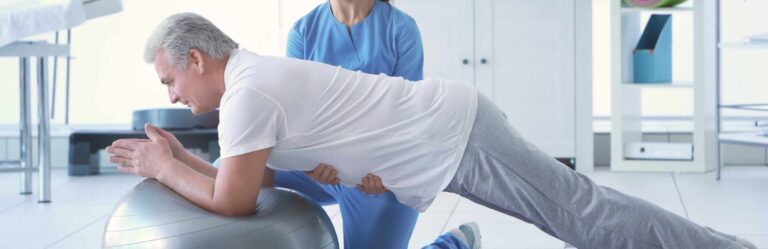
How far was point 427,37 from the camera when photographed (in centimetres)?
611

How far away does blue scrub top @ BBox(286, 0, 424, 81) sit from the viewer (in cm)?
346

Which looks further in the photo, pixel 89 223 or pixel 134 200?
pixel 89 223

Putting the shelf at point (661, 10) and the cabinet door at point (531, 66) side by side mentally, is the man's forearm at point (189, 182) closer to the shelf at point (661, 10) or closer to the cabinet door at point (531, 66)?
the cabinet door at point (531, 66)

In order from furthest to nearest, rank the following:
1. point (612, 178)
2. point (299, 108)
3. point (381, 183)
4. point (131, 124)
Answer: point (131, 124)
point (612, 178)
point (381, 183)
point (299, 108)

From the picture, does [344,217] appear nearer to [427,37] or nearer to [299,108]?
[299,108]

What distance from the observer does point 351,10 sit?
348 centimetres

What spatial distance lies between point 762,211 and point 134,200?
2.81 meters

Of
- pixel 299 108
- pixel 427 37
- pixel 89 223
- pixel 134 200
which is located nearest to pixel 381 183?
pixel 299 108

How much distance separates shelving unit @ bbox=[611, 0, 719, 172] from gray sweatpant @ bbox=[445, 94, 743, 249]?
3.19 m

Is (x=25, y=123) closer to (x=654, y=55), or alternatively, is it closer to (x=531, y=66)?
(x=531, y=66)

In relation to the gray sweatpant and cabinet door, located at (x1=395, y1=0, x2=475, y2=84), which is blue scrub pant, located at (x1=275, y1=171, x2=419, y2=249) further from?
cabinet door, located at (x1=395, y1=0, x2=475, y2=84)

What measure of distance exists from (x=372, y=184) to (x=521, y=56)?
3389 millimetres

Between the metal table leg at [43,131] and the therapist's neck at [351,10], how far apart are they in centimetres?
212

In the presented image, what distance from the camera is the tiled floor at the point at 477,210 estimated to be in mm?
4191
